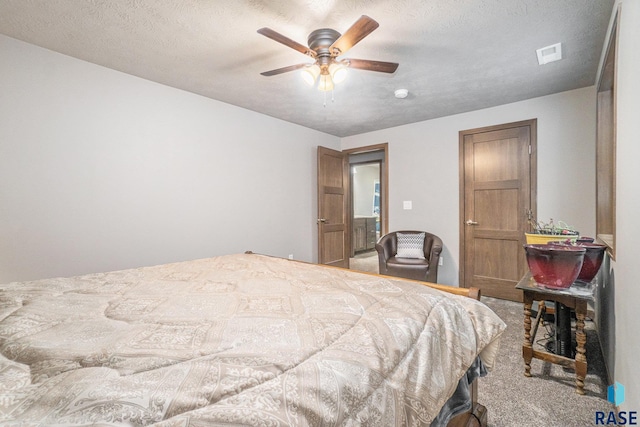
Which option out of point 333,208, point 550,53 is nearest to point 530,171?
point 550,53

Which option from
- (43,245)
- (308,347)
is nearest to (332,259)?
(43,245)

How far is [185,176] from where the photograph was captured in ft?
10.3

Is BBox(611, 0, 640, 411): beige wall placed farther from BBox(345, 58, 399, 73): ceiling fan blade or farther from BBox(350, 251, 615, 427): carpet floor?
BBox(345, 58, 399, 73): ceiling fan blade

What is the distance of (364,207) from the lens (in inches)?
321

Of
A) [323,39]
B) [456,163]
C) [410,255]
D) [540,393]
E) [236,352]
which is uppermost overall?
[323,39]

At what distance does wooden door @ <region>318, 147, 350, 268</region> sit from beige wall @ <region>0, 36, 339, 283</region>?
788mm

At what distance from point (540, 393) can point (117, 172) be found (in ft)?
12.2

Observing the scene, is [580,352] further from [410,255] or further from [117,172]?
[117,172]

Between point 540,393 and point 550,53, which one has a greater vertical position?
point 550,53

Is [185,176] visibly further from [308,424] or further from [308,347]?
[308,424]

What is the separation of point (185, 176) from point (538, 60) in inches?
141

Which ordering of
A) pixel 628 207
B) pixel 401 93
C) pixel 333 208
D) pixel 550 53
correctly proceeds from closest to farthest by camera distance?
pixel 628 207 < pixel 550 53 < pixel 401 93 < pixel 333 208

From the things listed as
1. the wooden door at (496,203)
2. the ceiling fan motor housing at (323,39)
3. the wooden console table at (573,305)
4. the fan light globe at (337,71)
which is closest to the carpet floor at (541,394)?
the wooden console table at (573,305)

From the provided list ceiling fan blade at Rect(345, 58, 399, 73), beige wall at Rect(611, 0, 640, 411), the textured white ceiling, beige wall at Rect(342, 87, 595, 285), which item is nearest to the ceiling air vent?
the textured white ceiling
